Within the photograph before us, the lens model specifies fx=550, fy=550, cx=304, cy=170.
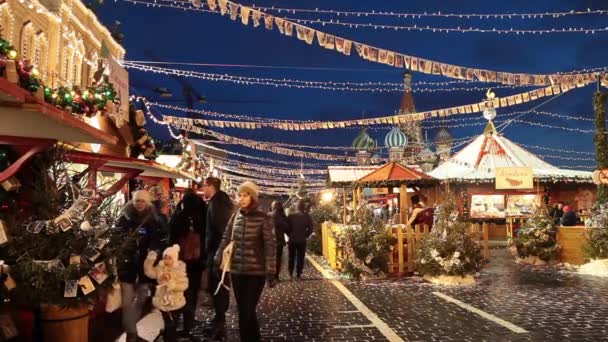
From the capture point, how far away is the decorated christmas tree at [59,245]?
5.32 m

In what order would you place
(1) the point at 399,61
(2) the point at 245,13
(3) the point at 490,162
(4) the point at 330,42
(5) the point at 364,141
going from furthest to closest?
1. (5) the point at 364,141
2. (3) the point at 490,162
3. (1) the point at 399,61
4. (4) the point at 330,42
5. (2) the point at 245,13

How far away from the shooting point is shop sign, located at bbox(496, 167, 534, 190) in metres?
24.2

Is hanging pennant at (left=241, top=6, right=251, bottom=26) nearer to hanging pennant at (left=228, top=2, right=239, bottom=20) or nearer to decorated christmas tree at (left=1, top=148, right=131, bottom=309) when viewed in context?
hanging pennant at (left=228, top=2, right=239, bottom=20)

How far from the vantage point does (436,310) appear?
857 cm

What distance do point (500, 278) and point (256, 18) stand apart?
782cm

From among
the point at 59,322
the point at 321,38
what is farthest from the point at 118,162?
the point at 59,322

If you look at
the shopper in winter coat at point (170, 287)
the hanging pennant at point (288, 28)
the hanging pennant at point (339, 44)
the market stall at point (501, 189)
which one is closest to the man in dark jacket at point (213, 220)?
the shopper in winter coat at point (170, 287)

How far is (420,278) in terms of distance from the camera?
12.3 meters

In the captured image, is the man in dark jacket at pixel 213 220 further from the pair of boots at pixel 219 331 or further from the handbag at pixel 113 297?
the handbag at pixel 113 297

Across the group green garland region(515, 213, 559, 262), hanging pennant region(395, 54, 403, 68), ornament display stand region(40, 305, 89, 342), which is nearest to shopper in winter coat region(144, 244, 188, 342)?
ornament display stand region(40, 305, 89, 342)

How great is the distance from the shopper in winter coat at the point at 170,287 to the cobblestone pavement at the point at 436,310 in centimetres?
85

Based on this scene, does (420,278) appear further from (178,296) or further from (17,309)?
(17,309)

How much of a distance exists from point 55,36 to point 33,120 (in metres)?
7.23

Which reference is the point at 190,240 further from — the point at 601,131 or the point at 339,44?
the point at 601,131
